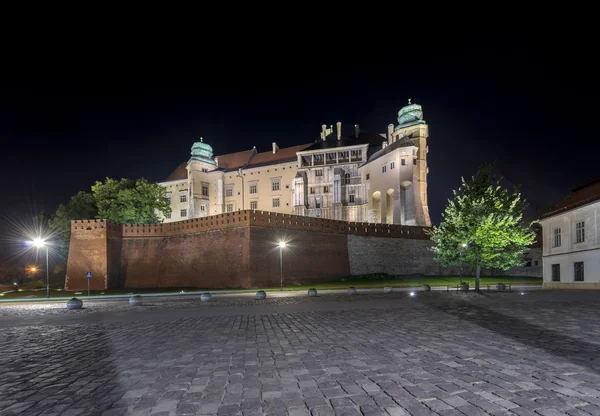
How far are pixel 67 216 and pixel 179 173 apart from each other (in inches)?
1213

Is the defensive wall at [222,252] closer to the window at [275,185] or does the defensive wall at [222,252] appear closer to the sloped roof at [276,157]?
the window at [275,185]

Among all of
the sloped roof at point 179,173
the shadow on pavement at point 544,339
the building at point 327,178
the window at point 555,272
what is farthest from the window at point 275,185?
the shadow on pavement at point 544,339

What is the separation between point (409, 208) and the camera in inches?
2110

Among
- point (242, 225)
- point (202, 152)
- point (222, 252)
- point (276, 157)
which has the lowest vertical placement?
point (222, 252)

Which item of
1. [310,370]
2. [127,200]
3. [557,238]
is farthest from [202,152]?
[310,370]

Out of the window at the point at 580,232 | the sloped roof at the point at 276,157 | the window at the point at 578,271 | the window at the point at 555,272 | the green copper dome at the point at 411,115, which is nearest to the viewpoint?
the window at the point at 580,232

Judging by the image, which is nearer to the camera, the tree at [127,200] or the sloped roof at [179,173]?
the tree at [127,200]

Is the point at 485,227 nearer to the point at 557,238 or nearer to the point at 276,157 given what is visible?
the point at 557,238

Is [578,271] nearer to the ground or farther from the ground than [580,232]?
nearer to the ground

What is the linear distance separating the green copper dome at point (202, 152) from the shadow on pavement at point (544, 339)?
67.8m

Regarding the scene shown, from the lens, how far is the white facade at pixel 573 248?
2402cm

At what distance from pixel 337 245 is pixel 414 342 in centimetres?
3551

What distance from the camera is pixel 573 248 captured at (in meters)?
26.2

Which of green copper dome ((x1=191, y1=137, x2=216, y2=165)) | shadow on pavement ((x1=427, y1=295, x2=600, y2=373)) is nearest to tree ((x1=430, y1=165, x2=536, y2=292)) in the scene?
shadow on pavement ((x1=427, y1=295, x2=600, y2=373))
